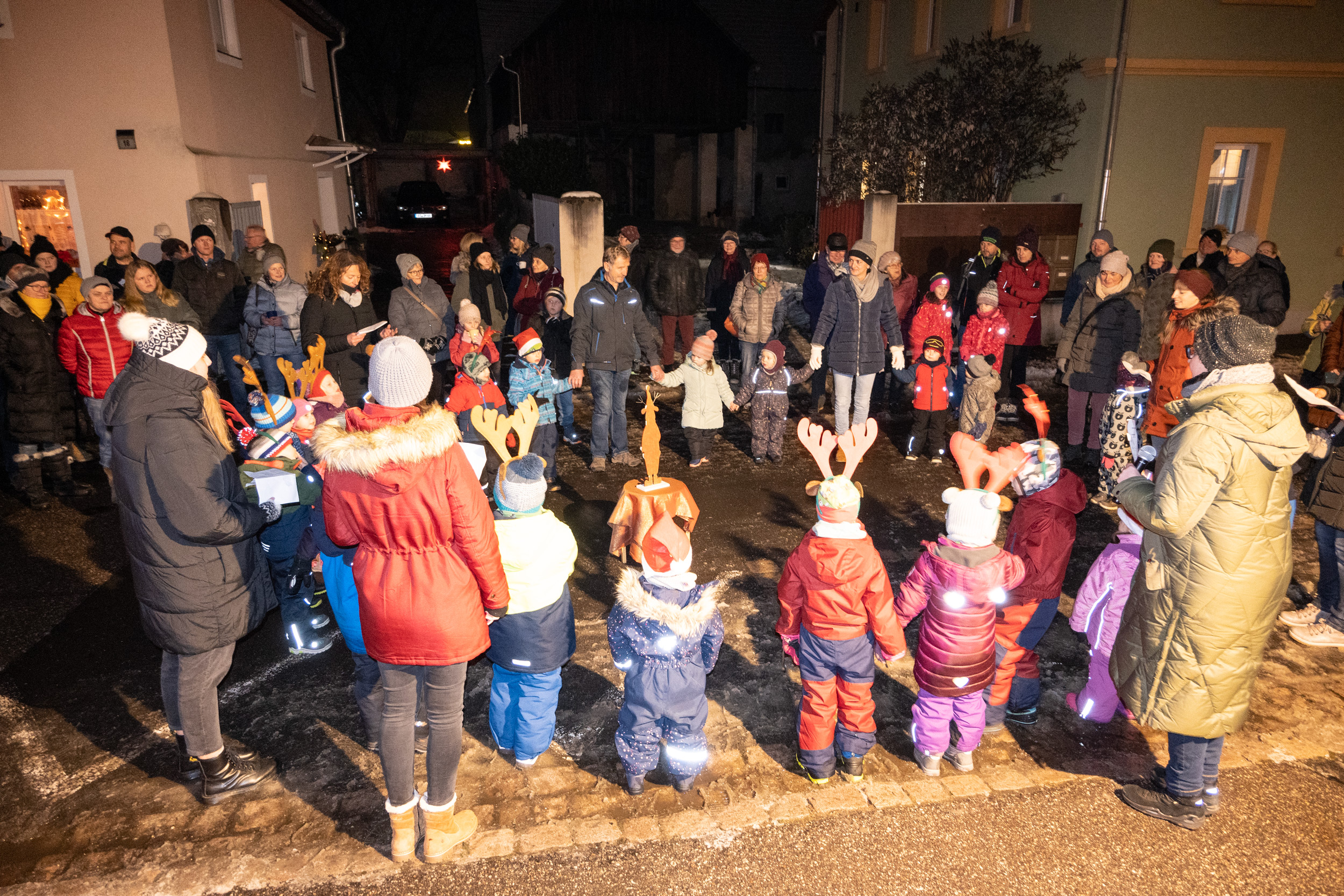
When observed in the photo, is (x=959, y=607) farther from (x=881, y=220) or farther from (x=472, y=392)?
(x=881, y=220)

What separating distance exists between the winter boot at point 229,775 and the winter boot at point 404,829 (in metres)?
0.83

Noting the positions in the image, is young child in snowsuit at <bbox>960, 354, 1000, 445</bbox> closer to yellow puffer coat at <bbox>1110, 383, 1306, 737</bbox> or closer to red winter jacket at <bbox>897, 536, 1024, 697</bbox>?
yellow puffer coat at <bbox>1110, 383, 1306, 737</bbox>

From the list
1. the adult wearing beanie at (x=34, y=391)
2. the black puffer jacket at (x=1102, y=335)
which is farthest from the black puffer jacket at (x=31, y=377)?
the black puffer jacket at (x=1102, y=335)

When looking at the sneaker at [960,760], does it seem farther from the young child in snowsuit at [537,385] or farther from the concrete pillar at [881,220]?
the concrete pillar at [881,220]

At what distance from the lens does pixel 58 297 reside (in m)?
8.41

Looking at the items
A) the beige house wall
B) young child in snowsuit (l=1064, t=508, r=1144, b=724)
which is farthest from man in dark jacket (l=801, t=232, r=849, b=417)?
the beige house wall

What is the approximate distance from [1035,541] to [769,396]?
3.98 m

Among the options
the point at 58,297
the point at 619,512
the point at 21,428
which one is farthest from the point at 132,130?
the point at 619,512

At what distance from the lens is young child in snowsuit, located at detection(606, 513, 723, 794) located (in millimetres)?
3559

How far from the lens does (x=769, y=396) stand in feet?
25.4

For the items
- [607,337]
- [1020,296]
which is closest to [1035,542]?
[607,337]

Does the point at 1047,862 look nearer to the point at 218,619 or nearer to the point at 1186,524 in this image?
the point at 1186,524

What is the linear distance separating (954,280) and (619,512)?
376 inches

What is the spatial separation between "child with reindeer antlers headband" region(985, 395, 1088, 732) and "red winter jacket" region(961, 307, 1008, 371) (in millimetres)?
4078
